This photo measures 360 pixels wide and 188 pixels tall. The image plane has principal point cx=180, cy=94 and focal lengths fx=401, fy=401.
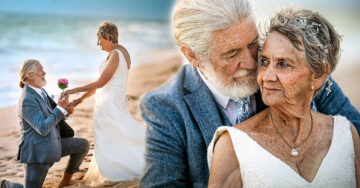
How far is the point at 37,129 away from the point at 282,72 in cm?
157

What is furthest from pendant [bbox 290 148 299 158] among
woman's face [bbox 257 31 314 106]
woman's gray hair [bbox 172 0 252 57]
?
woman's gray hair [bbox 172 0 252 57]

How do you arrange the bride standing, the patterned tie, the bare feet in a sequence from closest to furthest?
the patterned tie, the bare feet, the bride standing

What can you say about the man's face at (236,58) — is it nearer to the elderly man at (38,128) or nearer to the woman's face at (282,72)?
the woman's face at (282,72)

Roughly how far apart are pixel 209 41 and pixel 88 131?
1271mm

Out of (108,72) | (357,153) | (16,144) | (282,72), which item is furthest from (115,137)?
(357,153)

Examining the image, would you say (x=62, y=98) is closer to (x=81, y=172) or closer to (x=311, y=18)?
(x=81, y=172)

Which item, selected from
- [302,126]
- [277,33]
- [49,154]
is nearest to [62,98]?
[49,154]

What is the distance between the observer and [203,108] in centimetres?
281

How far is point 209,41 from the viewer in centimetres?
279

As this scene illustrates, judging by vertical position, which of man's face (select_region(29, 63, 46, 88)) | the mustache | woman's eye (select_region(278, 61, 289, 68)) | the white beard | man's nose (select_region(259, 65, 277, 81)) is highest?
man's face (select_region(29, 63, 46, 88))

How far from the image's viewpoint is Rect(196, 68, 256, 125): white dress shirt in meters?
2.93

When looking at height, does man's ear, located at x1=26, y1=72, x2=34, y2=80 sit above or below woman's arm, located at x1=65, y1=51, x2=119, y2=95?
above

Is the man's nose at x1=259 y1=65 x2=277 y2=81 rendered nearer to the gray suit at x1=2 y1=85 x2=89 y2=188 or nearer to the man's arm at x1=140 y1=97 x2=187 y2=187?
the man's arm at x1=140 y1=97 x2=187 y2=187

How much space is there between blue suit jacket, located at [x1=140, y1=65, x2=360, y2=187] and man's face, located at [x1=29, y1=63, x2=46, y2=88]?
0.72 m
